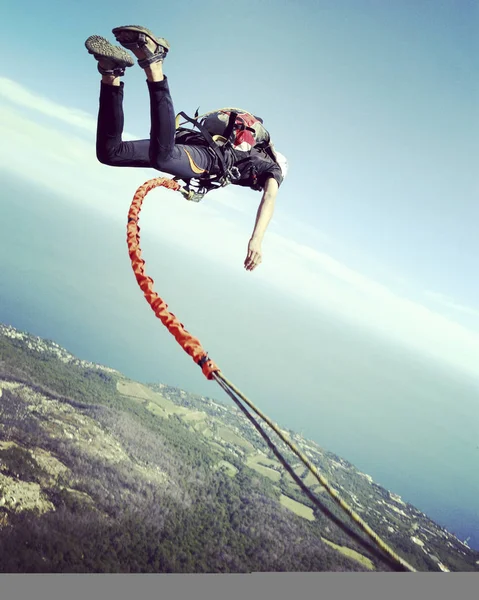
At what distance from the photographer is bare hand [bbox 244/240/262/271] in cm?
211

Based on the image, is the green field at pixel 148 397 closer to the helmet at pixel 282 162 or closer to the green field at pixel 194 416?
the green field at pixel 194 416

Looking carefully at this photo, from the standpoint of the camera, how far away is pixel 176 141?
2.40 metres

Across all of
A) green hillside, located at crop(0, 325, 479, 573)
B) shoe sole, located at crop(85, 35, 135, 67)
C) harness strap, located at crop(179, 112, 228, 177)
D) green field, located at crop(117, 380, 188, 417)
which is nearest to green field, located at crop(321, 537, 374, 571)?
green hillside, located at crop(0, 325, 479, 573)

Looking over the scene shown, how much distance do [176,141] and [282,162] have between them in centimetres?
85

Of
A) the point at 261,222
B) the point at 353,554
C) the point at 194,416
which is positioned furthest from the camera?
the point at 194,416

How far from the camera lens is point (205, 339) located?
147125mm

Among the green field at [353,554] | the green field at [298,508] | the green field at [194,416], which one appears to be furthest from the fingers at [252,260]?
the green field at [194,416]

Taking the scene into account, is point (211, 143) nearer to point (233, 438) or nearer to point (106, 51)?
point (106, 51)

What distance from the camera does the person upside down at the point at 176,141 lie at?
1.64 m

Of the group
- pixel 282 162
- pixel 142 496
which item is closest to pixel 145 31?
pixel 282 162

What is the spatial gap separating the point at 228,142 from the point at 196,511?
41.6 meters

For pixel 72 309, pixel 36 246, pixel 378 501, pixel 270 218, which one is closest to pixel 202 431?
pixel 378 501

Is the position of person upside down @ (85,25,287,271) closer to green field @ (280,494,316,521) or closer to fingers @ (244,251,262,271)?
fingers @ (244,251,262,271)

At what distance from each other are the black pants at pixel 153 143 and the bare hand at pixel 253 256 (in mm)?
601
